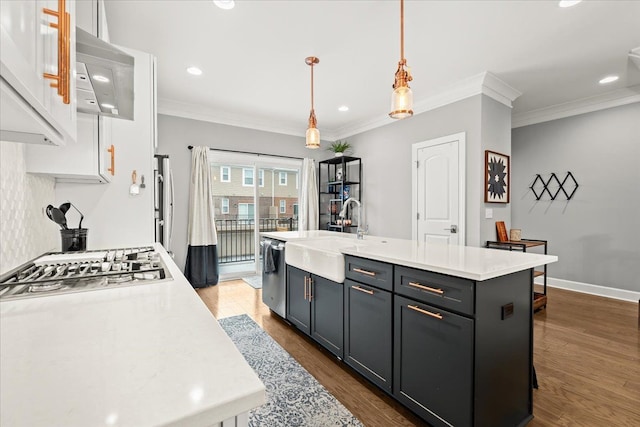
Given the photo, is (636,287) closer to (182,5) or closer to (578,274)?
(578,274)

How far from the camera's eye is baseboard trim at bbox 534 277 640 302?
3.84 metres

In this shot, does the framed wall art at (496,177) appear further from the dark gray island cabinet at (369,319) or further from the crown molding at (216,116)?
the crown molding at (216,116)

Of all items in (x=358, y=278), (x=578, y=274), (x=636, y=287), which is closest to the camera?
(x=358, y=278)

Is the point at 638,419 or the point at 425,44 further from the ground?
the point at 425,44

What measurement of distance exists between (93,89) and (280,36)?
1.85 m

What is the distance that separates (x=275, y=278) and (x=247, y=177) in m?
2.56

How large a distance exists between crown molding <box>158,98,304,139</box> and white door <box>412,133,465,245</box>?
247cm

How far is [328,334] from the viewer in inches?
91.4

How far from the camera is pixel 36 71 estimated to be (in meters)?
0.57

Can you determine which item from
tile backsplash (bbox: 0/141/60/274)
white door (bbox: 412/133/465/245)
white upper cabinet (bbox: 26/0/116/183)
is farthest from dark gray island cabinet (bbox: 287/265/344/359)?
white door (bbox: 412/133/465/245)

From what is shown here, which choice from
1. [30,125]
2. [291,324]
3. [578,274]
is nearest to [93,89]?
[30,125]

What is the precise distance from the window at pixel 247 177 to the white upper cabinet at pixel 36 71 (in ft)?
14.2

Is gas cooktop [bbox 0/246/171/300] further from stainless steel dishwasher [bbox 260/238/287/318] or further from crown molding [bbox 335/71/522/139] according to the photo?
crown molding [bbox 335/71/522/139]

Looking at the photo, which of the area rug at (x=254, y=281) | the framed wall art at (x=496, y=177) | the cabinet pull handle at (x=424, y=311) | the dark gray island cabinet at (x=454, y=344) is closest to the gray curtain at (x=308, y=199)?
the area rug at (x=254, y=281)
